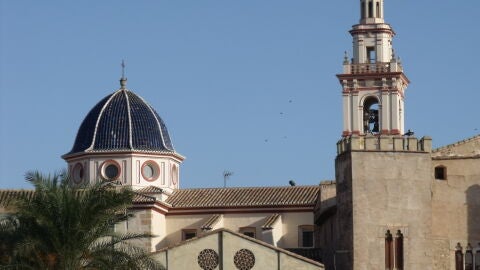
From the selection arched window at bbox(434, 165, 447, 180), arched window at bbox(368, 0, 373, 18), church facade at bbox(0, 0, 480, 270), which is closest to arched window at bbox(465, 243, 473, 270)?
church facade at bbox(0, 0, 480, 270)

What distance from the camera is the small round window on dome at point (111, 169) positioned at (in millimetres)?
76000

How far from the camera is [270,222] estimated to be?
7288 centimetres

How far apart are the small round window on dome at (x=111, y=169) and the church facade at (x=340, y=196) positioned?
46 millimetres

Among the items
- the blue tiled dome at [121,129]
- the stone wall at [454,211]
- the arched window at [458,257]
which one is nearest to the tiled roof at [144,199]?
the blue tiled dome at [121,129]

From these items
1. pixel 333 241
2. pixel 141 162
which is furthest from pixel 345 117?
pixel 333 241

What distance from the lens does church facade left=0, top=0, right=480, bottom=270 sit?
59750mm

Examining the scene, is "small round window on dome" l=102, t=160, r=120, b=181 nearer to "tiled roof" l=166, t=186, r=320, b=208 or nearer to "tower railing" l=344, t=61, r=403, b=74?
"tiled roof" l=166, t=186, r=320, b=208

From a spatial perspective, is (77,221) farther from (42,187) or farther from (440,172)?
(440,172)

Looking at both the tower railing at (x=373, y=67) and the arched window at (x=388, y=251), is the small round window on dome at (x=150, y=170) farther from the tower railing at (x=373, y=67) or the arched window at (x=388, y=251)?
the arched window at (x=388, y=251)

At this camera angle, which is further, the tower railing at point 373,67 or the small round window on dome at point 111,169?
the tower railing at point 373,67

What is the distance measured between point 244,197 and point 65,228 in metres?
27.2

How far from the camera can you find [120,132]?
7681 centimetres

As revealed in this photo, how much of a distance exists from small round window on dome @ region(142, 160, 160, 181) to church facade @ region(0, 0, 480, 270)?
5 cm

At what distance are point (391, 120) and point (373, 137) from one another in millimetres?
18918
